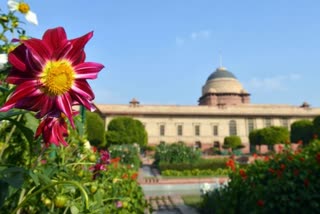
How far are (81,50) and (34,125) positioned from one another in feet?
2.11

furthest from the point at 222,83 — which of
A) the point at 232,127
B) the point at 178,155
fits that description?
the point at 178,155

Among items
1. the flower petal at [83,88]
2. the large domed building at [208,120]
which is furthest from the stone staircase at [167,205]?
the large domed building at [208,120]

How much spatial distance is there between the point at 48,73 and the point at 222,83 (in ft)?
174

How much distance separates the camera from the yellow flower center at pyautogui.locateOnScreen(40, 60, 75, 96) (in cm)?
70

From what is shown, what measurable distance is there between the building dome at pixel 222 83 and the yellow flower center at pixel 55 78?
51.2 metres

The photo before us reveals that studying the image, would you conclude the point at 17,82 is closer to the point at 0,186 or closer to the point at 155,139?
the point at 0,186

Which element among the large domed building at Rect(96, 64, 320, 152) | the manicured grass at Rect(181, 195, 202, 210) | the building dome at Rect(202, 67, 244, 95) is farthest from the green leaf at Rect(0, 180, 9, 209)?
the building dome at Rect(202, 67, 244, 95)

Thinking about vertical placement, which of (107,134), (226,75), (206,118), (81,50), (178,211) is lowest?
(178,211)

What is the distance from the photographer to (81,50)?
728 mm

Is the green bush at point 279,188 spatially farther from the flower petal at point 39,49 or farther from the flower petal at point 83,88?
the flower petal at point 39,49

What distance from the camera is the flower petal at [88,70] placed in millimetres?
752

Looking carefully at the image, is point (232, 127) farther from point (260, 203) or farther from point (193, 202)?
point (260, 203)

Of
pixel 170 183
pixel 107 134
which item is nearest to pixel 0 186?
pixel 170 183

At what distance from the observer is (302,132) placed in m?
30.6
